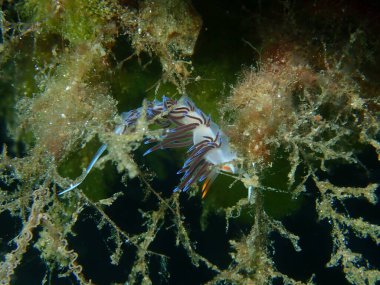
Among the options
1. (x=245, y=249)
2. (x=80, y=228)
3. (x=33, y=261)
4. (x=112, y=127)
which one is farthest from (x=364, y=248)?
(x=33, y=261)

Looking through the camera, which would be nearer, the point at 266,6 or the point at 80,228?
the point at 266,6

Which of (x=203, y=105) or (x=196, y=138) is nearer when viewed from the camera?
(x=196, y=138)

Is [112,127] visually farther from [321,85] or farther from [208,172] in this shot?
[321,85]

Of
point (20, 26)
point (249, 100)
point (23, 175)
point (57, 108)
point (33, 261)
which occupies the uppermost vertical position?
point (20, 26)

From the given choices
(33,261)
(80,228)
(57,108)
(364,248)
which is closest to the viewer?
(57,108)

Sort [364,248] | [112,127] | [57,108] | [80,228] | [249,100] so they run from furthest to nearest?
1. [80,228]
2. [364,248]
3. [57,108]
4. [249,100]
5. [112,127]

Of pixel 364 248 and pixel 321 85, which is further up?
pixel 321 85
